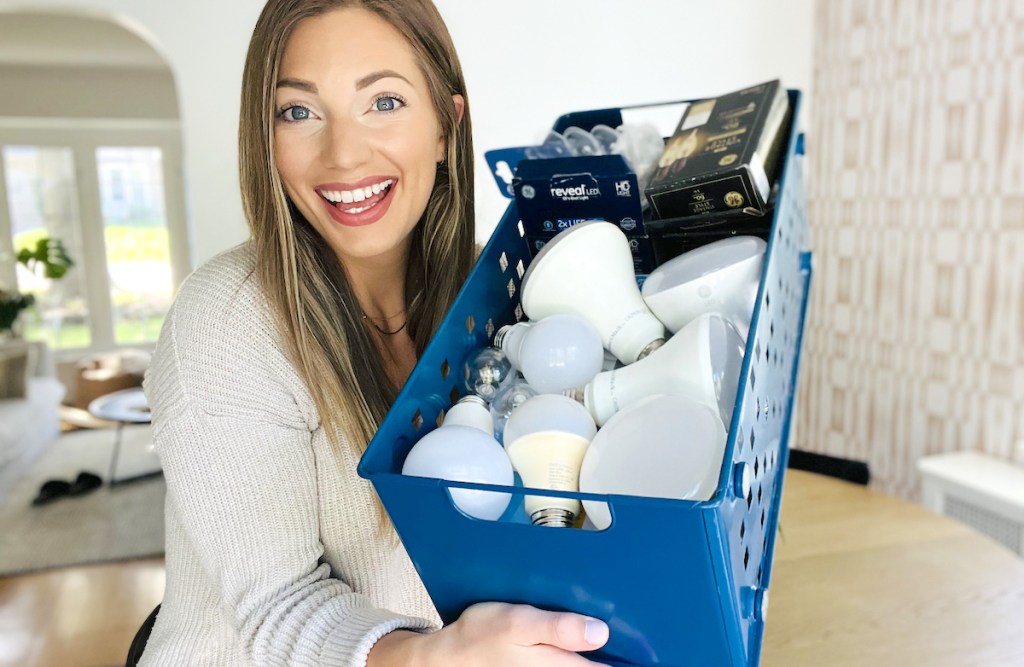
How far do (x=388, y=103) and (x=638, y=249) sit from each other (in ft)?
0.90

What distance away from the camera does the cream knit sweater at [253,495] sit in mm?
605

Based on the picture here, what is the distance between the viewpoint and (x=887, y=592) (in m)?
1.00

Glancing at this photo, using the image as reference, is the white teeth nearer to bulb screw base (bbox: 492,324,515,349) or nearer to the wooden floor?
bulb screw base (bbox: 492,324,515,349)

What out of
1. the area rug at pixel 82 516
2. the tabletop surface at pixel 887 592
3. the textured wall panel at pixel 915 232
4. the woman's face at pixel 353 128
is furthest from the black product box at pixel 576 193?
the area rug at pixel 82 516

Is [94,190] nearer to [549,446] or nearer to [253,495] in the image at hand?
[253,495]

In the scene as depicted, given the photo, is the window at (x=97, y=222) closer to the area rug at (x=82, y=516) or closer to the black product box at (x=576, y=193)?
the area rug at (x=82, y=516)

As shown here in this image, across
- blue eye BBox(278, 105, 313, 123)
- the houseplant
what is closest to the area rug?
the houseplant

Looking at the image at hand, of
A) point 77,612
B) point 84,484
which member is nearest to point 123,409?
point 84,484

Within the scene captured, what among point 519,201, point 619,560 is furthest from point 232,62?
point 619,560

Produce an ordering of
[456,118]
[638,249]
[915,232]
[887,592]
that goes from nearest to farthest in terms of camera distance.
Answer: [638,249] < [456,118] < [887,592] < [915,232]

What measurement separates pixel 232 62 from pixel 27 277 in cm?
534

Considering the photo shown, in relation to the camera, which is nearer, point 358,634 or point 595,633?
point 595,633

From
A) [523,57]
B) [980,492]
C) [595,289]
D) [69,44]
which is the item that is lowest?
[980,492]

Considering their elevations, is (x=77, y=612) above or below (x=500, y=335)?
below
